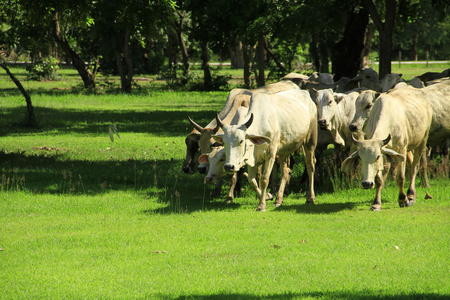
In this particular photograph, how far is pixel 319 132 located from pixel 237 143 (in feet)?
11.3

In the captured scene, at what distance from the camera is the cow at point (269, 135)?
9.83m

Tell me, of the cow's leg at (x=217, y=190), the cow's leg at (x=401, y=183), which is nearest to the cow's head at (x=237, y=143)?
the cow's leg at (x=217, y=190)

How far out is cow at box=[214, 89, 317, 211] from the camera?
9.83 metres

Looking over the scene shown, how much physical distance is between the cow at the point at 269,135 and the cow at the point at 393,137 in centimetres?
109

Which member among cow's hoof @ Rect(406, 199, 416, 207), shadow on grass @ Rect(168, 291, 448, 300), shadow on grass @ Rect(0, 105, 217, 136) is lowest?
cow's hoof @ Rect(406, 199, 416, 207)

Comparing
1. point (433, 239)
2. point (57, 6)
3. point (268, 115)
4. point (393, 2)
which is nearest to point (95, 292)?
point (433, 239)

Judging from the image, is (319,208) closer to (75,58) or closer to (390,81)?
(390,81)

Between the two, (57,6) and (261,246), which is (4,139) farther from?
(261,246)

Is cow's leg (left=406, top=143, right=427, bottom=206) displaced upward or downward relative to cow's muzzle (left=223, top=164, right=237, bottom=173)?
downward

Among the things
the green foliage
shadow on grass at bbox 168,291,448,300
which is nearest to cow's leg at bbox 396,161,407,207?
shadow on grass at bbox 168,291,448,300

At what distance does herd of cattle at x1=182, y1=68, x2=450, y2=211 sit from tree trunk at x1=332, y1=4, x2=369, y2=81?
19.7ft

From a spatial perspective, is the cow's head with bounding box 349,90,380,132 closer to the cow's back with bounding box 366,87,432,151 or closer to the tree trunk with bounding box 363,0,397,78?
the cow's back with bounding box 366,87,432,151

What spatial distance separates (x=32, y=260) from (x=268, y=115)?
15.0ft

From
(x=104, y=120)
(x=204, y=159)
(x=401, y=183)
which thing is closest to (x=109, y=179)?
(x=204, y=159)
